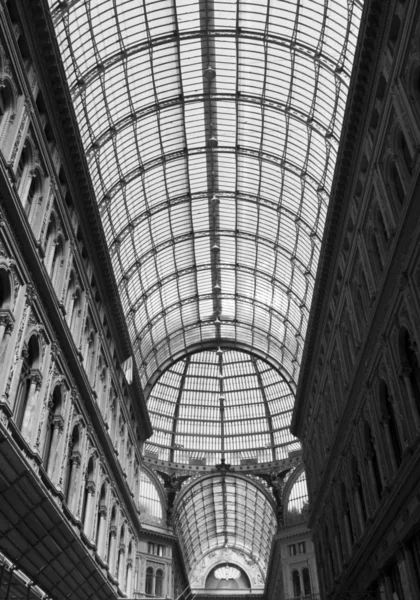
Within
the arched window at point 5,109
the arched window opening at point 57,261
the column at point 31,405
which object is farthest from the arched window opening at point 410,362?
the arched window at point 5,109

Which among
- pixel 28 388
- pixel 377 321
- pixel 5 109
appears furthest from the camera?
pixel 377 321

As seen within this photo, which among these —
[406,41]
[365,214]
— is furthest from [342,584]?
[406,41]

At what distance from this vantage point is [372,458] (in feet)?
93.3

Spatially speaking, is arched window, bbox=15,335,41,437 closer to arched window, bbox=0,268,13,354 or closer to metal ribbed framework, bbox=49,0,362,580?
arched window, bbox=0,268,13,354

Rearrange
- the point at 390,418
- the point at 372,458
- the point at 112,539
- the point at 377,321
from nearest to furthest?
the point at 377,321
the point at 390,418
the point at 372,458
the point at 112,539

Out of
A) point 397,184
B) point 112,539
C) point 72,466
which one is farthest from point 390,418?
point 112,539

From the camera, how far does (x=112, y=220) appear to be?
144 feet

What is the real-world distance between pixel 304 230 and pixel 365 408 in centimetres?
2130

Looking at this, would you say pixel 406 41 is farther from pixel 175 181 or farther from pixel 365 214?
pixel 175 181

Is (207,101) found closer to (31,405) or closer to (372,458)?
(31,405)

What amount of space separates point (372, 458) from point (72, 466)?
597 inches

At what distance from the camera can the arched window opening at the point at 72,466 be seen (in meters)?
29.2

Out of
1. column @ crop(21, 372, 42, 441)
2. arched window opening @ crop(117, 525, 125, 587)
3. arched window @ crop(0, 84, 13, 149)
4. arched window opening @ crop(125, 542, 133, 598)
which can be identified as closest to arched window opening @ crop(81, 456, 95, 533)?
arched window opening @ crop(117, 525, 125, 587)

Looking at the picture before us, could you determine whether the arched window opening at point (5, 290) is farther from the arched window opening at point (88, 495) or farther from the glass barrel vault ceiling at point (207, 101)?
the glass barrel vault ceiling at point (207, 101)
